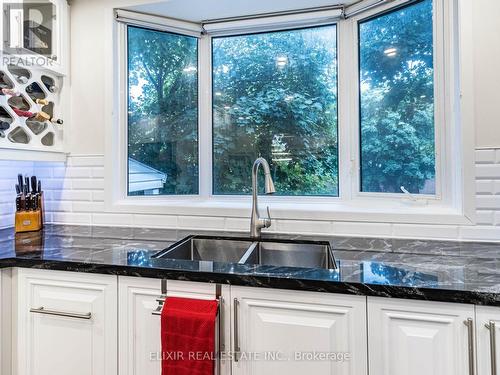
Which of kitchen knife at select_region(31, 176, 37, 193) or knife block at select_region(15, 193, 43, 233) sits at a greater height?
kitchen knife at select_region(31, 176, 37, 193)

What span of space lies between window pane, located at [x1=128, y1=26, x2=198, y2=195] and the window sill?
14 cm

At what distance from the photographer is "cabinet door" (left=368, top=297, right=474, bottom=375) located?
A: 2.95ft

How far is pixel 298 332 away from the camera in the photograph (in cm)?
101

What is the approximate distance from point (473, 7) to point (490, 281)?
114cm

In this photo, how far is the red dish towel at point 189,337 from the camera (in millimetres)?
1023

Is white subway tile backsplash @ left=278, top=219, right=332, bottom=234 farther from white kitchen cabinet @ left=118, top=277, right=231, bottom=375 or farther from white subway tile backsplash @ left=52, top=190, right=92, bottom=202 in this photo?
white subway tile backsplash @ left=52, top=190, right=92, bottom=202

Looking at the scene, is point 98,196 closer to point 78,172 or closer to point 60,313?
point 78,172

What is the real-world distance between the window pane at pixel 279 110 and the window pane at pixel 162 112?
6.0 inches

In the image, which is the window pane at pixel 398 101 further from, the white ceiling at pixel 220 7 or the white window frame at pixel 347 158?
the white ceiling at pixel 220 7

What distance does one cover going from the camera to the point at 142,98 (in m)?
1.98

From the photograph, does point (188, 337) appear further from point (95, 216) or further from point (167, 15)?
point (167, 15)

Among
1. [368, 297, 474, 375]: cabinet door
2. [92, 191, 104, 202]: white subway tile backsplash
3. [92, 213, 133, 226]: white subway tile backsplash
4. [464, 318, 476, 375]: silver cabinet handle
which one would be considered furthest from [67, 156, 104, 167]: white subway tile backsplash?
[464, 318, 476, 375]: silver cabinet handle

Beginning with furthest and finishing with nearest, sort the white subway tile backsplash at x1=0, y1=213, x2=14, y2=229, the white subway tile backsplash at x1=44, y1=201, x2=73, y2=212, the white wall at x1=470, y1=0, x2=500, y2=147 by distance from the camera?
the white subway tile backsplash at x1=44, y1=201, x2=73, y2=212
the white subway tile backsplash at x1=0, y1=213, x2=14, y2=229
the white wall at x1=470, y1=0, x2=500, y2=147

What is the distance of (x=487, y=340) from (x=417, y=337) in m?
0.17
